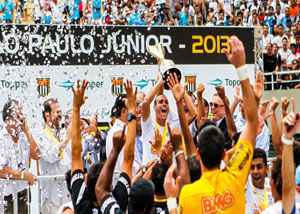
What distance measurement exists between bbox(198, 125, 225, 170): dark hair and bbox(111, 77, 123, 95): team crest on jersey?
28.4ft

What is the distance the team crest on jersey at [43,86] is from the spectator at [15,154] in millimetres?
4115

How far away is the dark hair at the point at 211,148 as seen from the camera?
4.25 meters

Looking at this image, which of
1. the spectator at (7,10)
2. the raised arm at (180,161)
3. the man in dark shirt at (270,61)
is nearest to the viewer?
the raised arm at (180,161)

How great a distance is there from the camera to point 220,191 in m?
4.20

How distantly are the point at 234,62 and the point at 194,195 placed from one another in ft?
2.89

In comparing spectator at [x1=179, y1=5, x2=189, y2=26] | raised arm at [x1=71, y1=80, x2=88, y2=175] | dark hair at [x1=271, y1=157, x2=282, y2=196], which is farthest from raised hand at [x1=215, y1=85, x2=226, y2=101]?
spectator at [x1=179, y1=5, x2=189, y2=26]

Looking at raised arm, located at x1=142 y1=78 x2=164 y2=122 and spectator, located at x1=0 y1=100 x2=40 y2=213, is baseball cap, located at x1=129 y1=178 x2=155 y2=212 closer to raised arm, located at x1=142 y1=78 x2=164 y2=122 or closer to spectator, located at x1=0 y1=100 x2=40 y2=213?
raised arm, located at x1=142 y1=78 x2=164 y2=122

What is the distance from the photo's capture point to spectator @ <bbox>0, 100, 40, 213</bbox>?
312 inches

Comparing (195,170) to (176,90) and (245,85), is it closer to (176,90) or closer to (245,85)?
(245,85)

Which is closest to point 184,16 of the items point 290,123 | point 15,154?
point 15,154

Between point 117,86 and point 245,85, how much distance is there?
28.5ft

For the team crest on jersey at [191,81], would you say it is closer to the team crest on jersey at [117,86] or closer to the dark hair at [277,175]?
the team crest on jersey at [117,86]

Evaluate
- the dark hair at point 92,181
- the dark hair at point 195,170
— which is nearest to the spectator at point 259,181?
the dark hair at point 195,170

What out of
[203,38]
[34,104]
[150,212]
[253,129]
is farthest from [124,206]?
[203,38]
